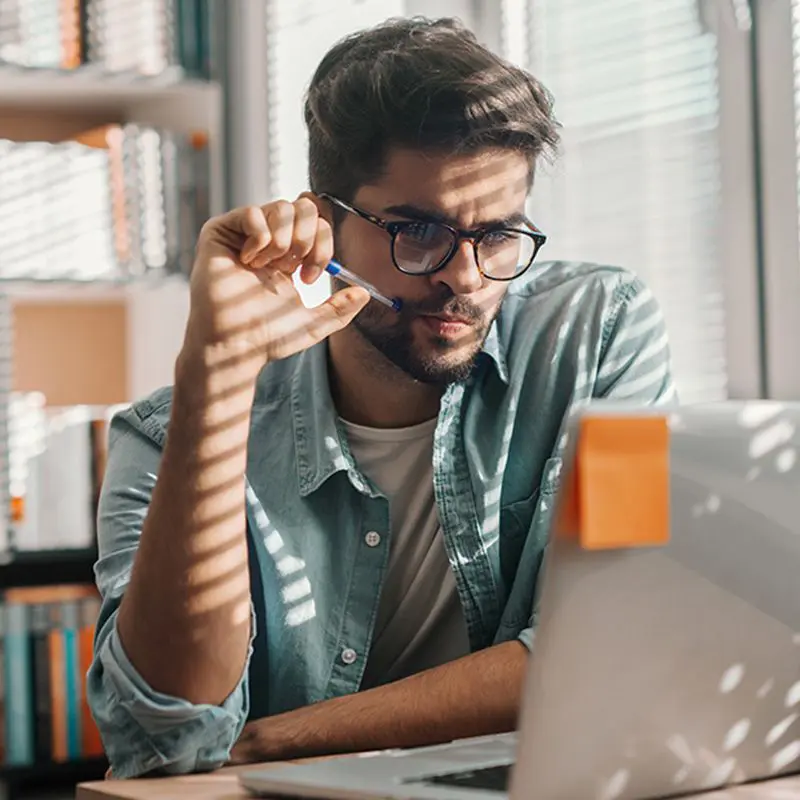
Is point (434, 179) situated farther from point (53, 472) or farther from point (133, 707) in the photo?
point (53, 472)

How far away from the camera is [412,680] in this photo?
50.2 inches

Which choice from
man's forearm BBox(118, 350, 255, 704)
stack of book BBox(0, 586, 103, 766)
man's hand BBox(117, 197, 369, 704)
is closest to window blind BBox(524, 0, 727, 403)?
man's hand BBox(117, 197, 369, 704)

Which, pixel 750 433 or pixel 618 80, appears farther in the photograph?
pixel 618 80

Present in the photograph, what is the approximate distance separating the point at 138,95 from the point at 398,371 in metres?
1.31

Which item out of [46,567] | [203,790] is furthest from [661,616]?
[46,567]

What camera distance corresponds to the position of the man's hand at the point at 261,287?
131 centimetres

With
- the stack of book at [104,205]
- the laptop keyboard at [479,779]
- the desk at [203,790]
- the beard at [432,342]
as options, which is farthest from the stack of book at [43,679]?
the laptop keyboard at [479,779]

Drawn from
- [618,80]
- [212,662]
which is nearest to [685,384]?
[618,80]

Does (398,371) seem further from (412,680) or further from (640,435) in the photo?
(640,435)

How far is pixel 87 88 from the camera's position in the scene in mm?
2596

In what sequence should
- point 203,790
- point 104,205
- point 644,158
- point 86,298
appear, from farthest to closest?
point 86,298, point 104,205, point 644,158, point 203,790

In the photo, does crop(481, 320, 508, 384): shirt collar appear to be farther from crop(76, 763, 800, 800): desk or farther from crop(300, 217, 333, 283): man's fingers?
crop(76, 763, 800, 800): desk

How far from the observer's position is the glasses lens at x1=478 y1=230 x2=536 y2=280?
4.99 feet

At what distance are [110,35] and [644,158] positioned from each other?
1.08m
